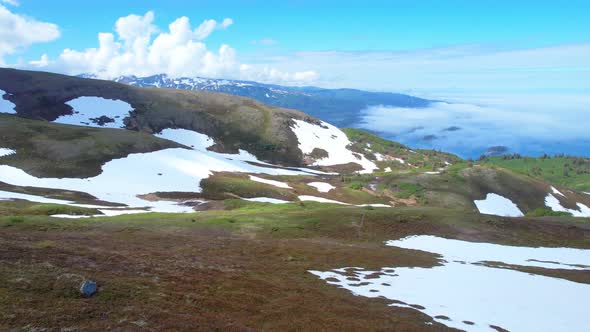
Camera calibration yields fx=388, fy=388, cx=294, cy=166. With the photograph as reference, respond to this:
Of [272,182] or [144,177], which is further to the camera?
[272,182]

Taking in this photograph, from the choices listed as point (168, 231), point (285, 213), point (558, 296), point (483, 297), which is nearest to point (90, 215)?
point (168, 231)

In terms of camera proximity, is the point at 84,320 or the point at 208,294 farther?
the point at 208,294

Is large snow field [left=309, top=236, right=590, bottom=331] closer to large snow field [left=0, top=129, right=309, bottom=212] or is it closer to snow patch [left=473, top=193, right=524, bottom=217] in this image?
large snow field [left=0, top=129, right=309, bottom=212]

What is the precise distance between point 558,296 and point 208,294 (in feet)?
86.2

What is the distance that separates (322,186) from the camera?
130 metres

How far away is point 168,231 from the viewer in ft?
146

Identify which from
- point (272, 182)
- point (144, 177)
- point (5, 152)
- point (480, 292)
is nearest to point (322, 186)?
point (272, 182)

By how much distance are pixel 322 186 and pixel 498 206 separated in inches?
2615

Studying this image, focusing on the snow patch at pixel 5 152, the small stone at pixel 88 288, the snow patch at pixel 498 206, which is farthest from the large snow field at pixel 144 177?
the snow patch at pixel 498 206

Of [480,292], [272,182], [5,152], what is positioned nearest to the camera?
[480,292]

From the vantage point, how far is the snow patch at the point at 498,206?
136 meters

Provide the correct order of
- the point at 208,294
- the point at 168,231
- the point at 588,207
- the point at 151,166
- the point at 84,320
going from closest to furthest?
the point at 84,320
the point at 208,294
the point at 168,231
the point at 151,166
the point at 588,207

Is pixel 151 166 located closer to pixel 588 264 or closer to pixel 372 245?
pixel 372 245

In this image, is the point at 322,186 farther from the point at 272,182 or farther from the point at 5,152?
the point at 5,152
